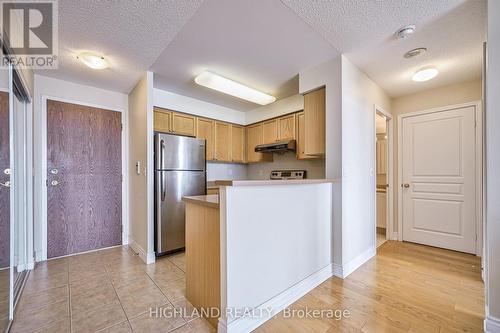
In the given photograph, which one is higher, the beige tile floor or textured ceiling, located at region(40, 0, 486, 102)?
textured ceiling, located at region(40, 0, 486, 102)

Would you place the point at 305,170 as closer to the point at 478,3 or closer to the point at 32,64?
the point at 478,3

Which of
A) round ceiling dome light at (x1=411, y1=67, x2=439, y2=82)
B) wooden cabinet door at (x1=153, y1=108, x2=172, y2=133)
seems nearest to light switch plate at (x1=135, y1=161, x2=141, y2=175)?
wooden cabinet door at (x1=153, y1=108, x2=172, y2=133)

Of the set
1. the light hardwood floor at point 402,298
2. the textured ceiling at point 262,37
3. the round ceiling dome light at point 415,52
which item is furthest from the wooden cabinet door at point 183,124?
the round ceiling dome light at point 415,52

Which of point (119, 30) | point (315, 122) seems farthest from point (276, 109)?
point (119, 30)

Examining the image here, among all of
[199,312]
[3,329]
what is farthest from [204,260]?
[3,329]

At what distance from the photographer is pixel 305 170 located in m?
3.70

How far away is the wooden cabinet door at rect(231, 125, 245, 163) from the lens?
4.28 m

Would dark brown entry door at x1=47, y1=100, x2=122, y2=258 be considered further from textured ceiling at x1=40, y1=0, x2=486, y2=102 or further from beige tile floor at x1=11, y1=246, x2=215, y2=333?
textured ceiling at x1=40, y1=0, x2=486, y2=102

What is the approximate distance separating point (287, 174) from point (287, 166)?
0.62ft

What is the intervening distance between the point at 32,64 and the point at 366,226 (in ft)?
14.4

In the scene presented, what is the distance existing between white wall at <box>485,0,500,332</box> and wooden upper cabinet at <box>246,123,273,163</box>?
3.00 m

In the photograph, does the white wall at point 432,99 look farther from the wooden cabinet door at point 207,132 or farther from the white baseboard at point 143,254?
the white baseboard at point 143,254

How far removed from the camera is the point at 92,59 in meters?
2.30

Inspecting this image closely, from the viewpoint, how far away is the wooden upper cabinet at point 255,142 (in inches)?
165
